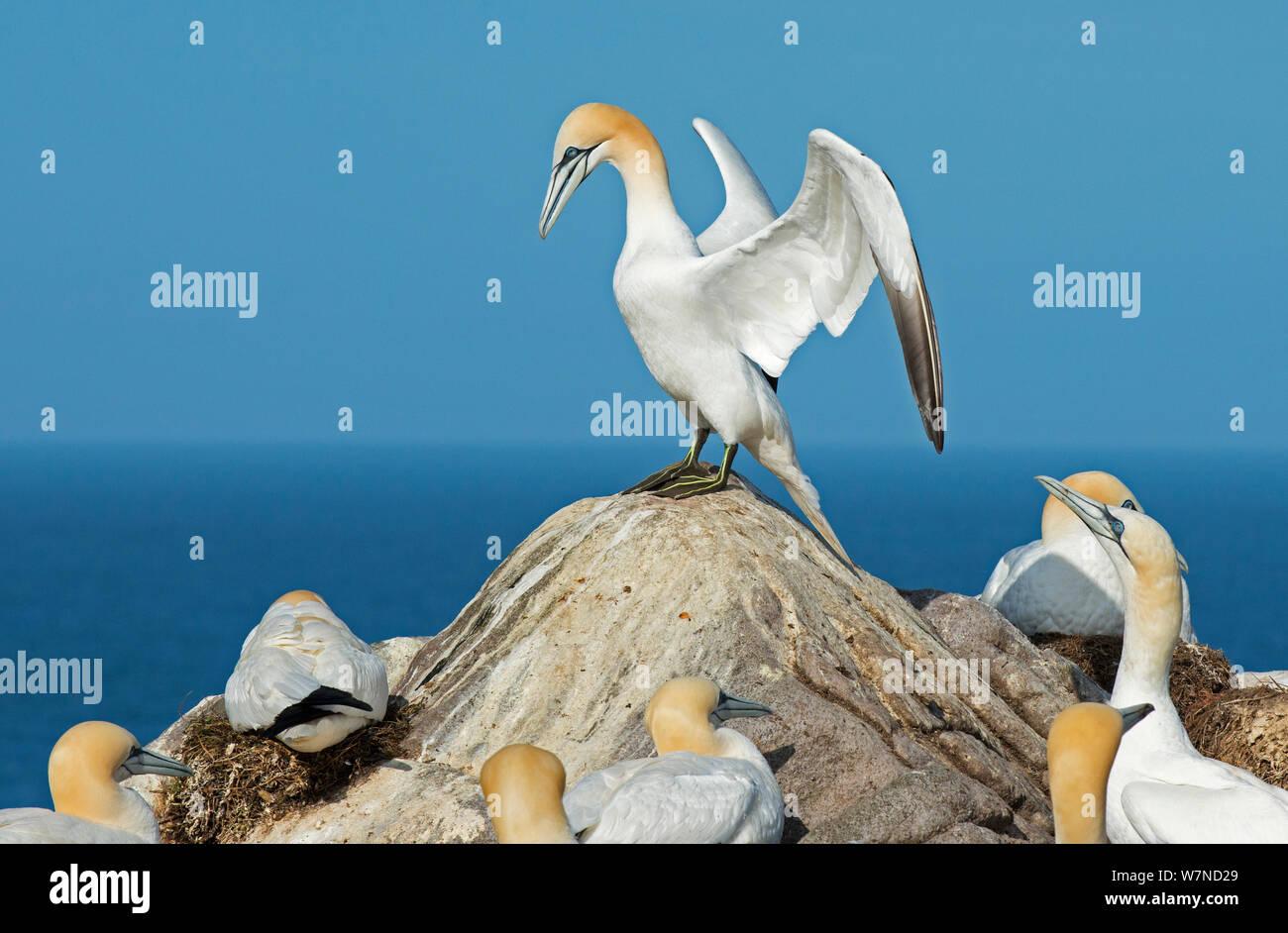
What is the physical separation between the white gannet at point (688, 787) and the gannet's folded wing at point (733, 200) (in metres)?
5.09

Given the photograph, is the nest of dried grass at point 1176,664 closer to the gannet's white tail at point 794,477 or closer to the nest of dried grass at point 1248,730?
the nest of dried grass at point 1248,730

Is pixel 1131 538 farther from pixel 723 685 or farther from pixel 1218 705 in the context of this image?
pixel 1218 705

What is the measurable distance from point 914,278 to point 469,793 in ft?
15.4

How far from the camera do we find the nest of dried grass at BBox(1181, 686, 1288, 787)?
1073 cm

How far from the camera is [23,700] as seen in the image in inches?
2985

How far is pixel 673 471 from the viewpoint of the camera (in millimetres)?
10883

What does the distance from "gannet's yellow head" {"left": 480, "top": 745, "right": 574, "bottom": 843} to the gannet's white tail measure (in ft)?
14.4

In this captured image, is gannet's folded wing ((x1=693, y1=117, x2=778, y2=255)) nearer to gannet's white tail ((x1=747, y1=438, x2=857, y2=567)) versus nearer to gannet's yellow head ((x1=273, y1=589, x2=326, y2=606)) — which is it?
gannet's white tail ((x1=747, y1=438, x2=857, y2=567))

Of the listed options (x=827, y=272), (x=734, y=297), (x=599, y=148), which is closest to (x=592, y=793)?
(x=734, y=297)

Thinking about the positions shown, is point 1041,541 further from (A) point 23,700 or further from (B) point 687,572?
(A) point 23,700

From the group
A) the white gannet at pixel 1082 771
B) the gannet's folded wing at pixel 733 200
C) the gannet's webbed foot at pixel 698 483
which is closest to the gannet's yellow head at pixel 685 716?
the white gannet at pixel 1082 771

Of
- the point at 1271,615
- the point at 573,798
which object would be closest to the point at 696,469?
the point at 573,798

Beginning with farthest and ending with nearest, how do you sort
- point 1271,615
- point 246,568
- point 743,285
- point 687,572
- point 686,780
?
1. point 246,568
2. point 1271,615
3. point 743,285
4. point 687,572
5. point 686,780

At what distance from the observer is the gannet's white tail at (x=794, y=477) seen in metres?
10.7
